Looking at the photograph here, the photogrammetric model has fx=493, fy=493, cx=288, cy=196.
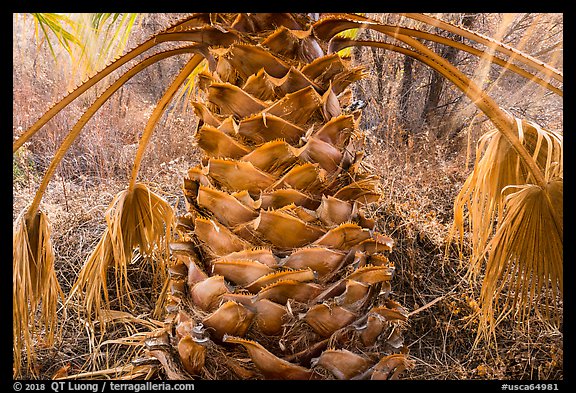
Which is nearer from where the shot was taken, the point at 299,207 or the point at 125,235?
the point at 299,207

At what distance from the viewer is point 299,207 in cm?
93

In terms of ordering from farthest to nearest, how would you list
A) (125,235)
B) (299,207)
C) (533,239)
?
(125,235) < (533,239) < (299,207)

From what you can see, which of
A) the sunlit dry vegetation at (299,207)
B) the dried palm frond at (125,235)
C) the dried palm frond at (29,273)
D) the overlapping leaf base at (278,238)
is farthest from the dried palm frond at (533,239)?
the dried palm frond at (29,273)

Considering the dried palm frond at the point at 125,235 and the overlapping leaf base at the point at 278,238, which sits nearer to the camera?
the overlapping leaf base at the point at 278,238

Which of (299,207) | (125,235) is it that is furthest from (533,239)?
(125,235)

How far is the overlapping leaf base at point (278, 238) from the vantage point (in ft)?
2.96

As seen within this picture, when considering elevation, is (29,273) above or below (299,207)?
below

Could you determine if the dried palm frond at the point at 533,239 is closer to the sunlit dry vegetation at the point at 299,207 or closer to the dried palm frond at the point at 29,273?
the sunlit dry vegetation at the point at 299,207

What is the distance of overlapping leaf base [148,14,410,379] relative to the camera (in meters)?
0.90

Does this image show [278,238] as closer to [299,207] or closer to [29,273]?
[299,207]

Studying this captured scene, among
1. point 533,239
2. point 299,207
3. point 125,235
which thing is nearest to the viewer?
point 299,207

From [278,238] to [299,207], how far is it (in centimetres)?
7
